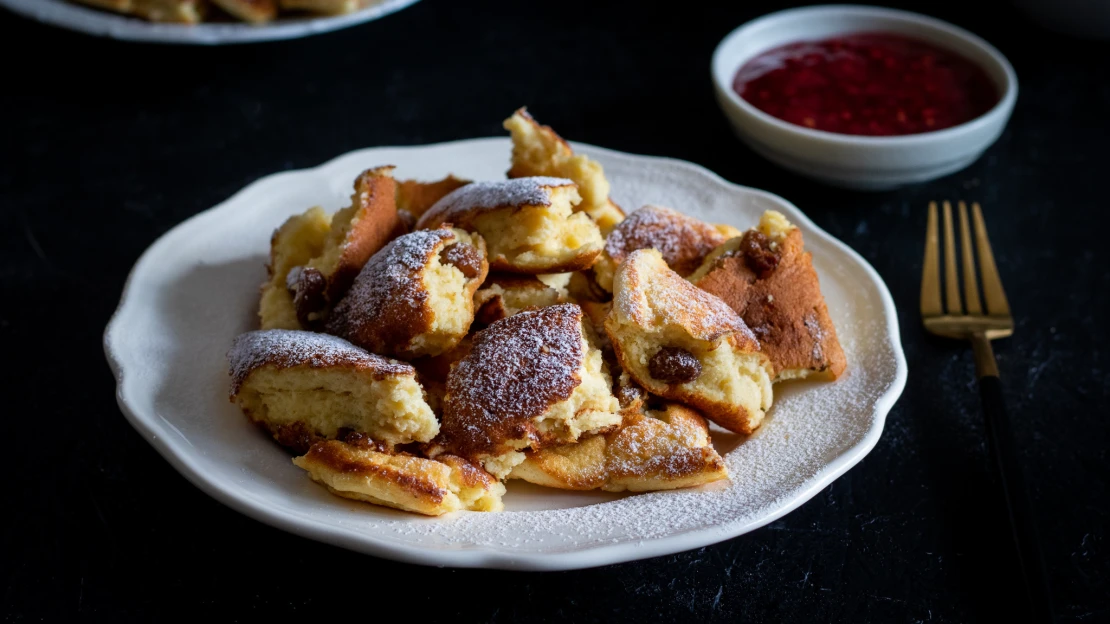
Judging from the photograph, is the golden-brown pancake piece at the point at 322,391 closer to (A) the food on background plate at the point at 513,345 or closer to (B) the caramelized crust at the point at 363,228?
(A) the food on background plate at the point at 513,345

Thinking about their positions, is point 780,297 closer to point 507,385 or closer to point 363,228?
point 507,385

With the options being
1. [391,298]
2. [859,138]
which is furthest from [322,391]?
[859,138]

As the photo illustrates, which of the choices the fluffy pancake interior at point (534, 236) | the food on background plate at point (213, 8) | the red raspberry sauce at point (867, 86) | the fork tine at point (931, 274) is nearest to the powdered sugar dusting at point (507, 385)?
the fluffy pancake interior at point (534, 236)

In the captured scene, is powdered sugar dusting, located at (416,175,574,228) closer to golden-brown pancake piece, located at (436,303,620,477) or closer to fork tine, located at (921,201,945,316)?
golden-brown pancake piece, located at (436,303,620,477)

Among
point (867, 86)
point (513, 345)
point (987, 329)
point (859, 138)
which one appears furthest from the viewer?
point (867, 86)

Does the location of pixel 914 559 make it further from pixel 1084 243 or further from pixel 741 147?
pixel 741 147

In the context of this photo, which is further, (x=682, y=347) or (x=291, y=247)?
(x=291, y=247)

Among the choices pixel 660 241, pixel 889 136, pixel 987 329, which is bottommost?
pixel 987 329
